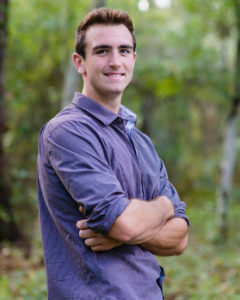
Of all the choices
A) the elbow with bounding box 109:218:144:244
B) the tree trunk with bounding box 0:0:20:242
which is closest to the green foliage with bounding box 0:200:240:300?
the tree trunk with bounding box 0:0:20:242

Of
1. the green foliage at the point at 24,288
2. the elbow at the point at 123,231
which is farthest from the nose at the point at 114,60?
the green foliage at the point at 24,288

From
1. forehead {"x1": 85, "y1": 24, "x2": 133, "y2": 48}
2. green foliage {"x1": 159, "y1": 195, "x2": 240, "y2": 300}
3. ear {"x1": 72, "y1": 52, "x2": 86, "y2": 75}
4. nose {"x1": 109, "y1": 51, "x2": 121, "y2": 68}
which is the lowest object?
green foliage {"x1": 159, "y1": 195, "x2": 240, "y2": 300}

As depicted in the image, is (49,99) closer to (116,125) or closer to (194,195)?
(194,195)

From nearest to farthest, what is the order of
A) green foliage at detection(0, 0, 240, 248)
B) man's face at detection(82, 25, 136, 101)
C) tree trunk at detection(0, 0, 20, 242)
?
1. man's face at detection(82, 25, 136, 101)
2. tree trunk at detection(0, 0, 20, 242)
3. green foliage at detection(0, 0, 240, 248)

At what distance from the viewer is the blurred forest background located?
7.17m

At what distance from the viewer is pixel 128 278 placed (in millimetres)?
1948

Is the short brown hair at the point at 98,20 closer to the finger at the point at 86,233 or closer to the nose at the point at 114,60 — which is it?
the nose at the point at 114,60

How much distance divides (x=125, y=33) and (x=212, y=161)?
55.8ft

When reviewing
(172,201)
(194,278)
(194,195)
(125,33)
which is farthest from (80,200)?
(194,195)

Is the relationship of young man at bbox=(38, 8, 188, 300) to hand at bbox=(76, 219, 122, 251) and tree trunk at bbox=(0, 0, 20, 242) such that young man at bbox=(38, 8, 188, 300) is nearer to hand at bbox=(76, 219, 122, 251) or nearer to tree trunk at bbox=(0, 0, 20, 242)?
hand at bbox=(76, 219, 122, 251)

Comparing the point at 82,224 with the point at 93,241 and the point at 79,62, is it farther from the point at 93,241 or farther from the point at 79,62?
the point at 79,62

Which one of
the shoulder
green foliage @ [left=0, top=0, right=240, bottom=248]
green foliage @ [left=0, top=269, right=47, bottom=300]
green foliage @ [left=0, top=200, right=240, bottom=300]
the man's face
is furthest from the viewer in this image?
green foliage @ [left=0, top=0, right=240, bottom=248]

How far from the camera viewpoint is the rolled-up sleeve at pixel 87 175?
1857 mm

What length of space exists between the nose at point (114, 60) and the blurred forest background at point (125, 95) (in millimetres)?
3782
